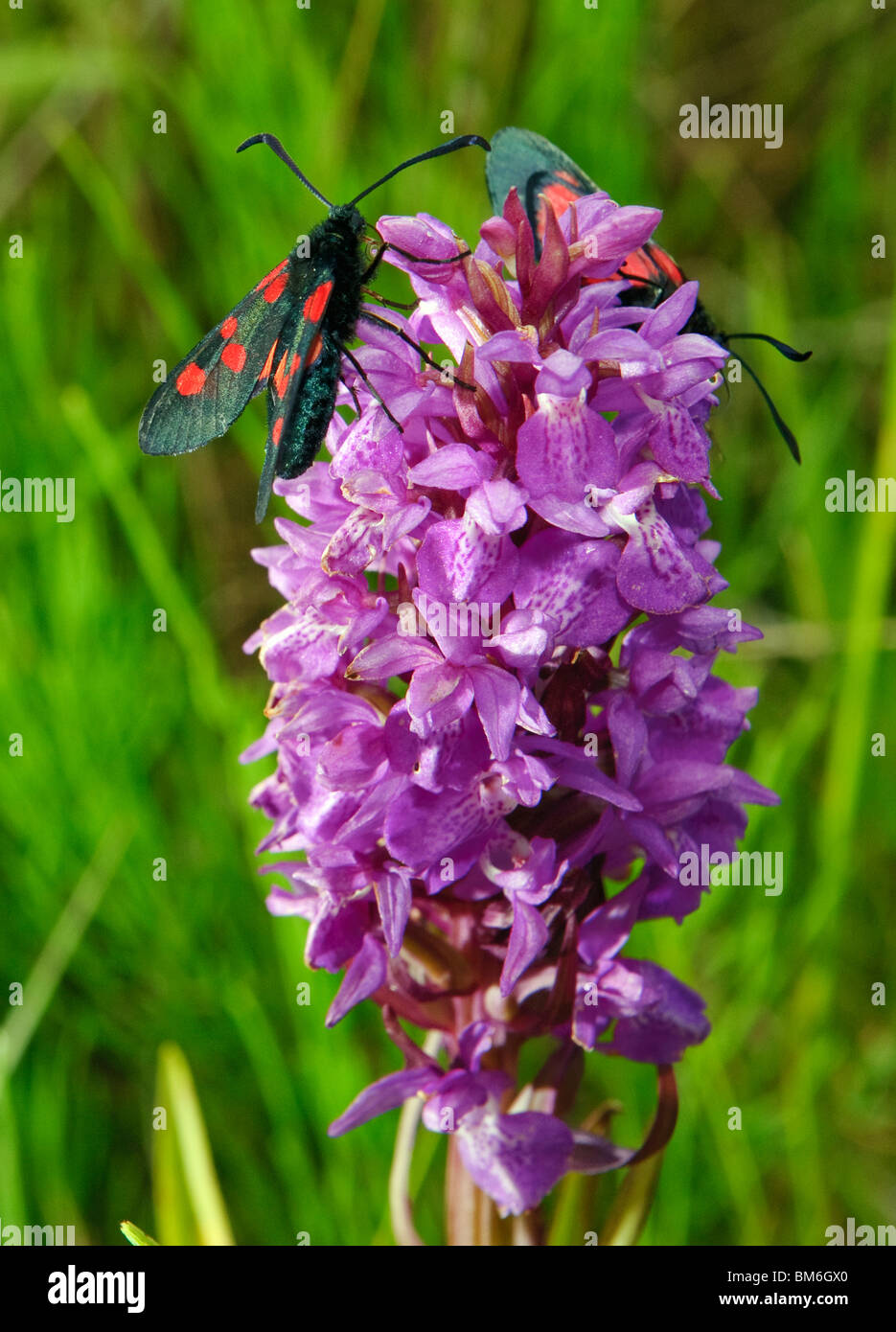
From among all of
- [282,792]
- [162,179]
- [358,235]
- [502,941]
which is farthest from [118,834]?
[162,179]

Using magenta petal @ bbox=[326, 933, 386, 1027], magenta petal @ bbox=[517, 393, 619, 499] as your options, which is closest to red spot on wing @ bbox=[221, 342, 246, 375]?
magenta petal @ bbox=[517, 393, 619, 499]

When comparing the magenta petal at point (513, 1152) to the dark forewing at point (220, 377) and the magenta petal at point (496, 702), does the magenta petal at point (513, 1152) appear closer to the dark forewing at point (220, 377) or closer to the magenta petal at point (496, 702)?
the magenta petal at point (496, 702)

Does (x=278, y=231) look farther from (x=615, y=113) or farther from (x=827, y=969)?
(x=827, y=969)

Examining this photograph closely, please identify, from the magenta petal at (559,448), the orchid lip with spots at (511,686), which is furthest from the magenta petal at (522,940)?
the magenta petal at (559,448)

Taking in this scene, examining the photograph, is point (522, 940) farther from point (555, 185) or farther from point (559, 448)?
point (555, 185)

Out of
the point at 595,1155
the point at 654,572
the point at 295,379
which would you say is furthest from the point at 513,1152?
the point at 295,379

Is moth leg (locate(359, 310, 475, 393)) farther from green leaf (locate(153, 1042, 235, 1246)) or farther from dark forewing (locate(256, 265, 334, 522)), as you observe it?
green leaf (locate(153, 1042, 235, 1246))
